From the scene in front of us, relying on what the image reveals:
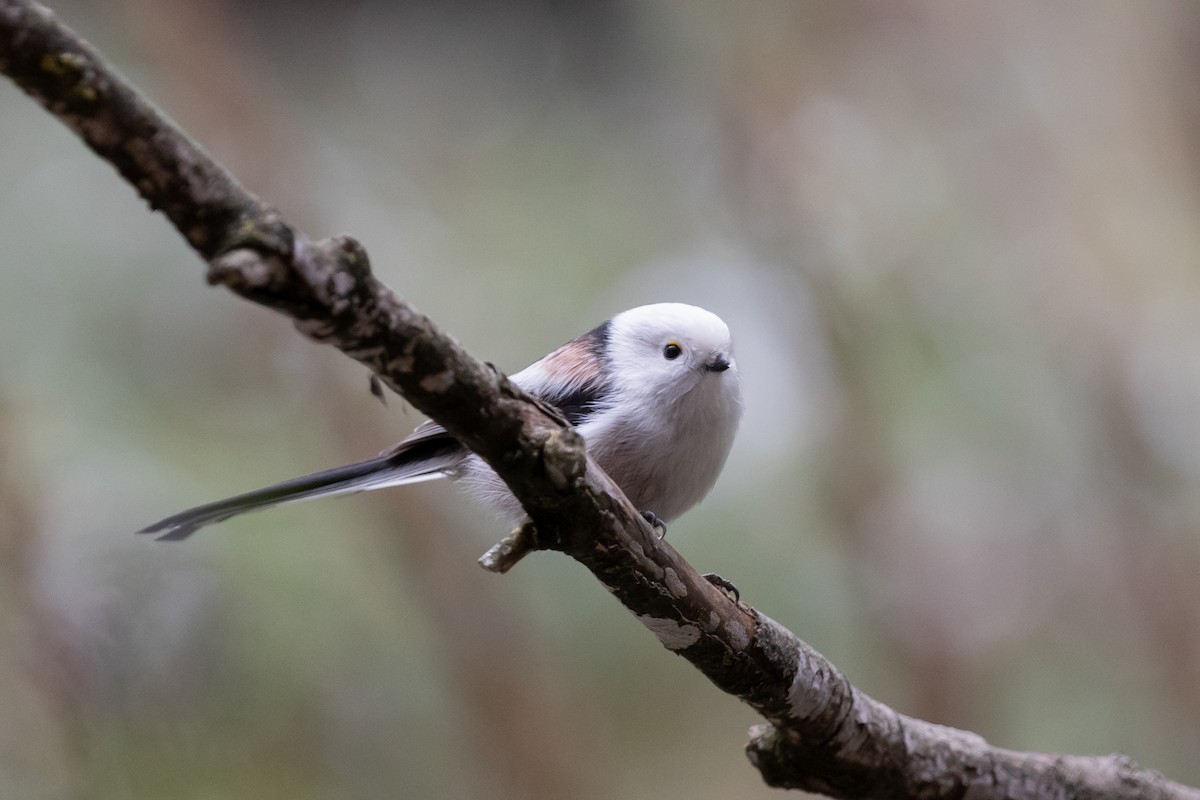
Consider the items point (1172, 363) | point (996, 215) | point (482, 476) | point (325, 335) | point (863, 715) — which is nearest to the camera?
point (325, 335)

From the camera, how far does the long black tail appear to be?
5.74 ft

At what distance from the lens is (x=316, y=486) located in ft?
6.23

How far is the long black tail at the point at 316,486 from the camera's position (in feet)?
5.74

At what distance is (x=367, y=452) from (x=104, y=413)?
941 millimetres

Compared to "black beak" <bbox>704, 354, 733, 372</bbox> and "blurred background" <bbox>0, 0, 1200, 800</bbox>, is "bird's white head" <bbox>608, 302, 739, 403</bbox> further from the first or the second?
"blurred background" <bbox>0, 0, 1200, 800</bbox>

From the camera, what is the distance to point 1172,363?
3898 millimetres

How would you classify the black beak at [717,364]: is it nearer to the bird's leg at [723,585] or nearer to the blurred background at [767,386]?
the bird's leg at [723,585]

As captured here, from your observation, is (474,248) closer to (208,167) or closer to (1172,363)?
(1172,363)

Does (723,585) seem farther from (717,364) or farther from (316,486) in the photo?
(316,486)

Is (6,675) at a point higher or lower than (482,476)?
lower

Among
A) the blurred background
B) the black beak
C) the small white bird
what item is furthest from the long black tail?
the blurred background

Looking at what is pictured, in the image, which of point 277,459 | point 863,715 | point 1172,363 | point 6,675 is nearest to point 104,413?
point 277,459

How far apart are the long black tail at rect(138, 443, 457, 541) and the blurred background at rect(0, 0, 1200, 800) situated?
141 cm

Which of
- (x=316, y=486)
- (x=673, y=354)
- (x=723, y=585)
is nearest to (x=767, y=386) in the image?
(x=673, y=354)
